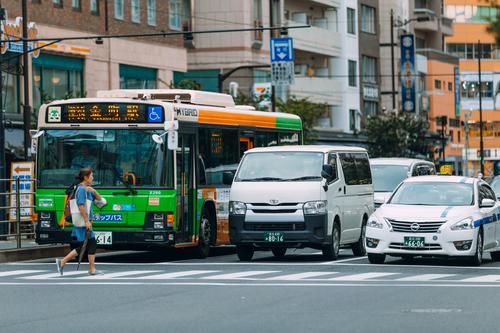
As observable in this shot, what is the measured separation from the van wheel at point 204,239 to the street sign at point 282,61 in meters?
30.6

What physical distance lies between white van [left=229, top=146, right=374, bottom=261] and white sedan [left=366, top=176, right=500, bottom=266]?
1.49m

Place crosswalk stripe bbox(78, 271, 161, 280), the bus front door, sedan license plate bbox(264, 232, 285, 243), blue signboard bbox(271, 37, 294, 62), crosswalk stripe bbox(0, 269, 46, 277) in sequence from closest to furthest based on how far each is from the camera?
crosswalk stripe bbox(78, 271, 161, 280) < crosswalk stripe bbox(0, 269, 46, 277) < sedan license plate bbox(264, 232, 285, 243) < the bus front door < blue signboard bbox(271, 37, 294, 62)

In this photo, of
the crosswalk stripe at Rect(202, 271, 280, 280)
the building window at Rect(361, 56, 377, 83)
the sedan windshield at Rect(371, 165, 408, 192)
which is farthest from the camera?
the building window at Rect(361, 56, 377, 83)

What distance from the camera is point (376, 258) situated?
25.2 m

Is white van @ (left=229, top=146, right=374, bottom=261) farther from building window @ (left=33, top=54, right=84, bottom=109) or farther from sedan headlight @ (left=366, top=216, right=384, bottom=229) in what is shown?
building window @ (left=33, top=54, right=84, bottom=109)

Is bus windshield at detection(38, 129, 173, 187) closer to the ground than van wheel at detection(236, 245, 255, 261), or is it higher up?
higher up

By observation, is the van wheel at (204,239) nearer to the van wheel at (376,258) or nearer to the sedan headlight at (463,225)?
the van wheel at (376,258)

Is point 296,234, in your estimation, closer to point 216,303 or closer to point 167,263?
point 167,263

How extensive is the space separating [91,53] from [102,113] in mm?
26576

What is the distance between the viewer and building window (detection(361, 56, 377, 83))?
8831 centimetres

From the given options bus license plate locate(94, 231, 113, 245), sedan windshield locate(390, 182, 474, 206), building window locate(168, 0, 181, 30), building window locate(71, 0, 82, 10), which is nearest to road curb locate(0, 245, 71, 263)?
bus license plate locate(94, 231, 113, 245)

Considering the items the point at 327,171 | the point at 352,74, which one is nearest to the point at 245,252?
the point at 327,171

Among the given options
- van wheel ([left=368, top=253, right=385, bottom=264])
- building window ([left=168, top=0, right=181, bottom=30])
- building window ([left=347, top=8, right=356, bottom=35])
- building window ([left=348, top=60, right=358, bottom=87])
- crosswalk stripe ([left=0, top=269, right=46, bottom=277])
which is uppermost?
building window ([left=347, top=8, right=356, bottom=35])

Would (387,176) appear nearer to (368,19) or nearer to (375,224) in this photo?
(375,224)
